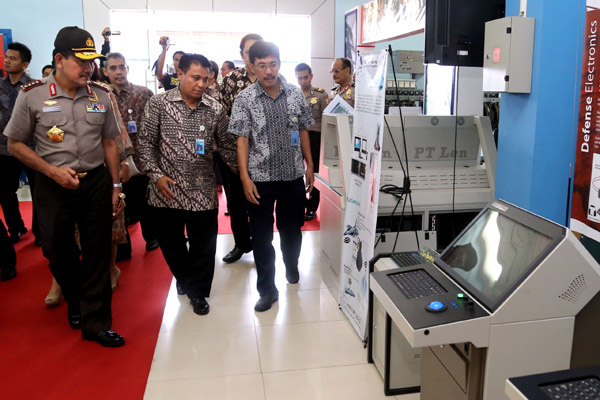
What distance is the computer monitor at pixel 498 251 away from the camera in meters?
1.57

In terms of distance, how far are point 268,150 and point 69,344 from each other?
1612 millimetres

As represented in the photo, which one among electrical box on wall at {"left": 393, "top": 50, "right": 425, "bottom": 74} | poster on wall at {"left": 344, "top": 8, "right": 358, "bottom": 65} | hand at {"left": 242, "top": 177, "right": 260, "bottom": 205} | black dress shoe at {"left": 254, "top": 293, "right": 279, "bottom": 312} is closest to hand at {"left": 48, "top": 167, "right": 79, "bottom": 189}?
hand at {"left": 242, "top": 177, "right": 260, "bottom": 205}

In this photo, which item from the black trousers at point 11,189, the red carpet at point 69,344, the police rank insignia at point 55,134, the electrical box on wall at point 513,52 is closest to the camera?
the electrical box on wall at point 513,52

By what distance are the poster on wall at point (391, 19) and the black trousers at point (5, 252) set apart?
4.92 metres

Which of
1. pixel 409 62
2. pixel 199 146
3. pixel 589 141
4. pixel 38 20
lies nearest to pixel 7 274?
pixel 199 146

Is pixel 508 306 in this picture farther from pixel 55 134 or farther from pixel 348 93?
pixel 348 93

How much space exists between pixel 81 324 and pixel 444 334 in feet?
7.50

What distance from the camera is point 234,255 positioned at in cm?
449

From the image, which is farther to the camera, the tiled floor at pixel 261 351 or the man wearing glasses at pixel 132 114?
the man wearing glasses at pixel 132 114

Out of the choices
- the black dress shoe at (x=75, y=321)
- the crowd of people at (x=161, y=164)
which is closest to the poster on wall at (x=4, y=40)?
the crowd of people at (x=161, y=164)

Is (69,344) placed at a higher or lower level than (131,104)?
lower

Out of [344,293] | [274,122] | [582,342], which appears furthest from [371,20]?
[582,342]

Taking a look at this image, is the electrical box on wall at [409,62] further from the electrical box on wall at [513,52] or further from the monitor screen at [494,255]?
the monitor screen at [494,255]

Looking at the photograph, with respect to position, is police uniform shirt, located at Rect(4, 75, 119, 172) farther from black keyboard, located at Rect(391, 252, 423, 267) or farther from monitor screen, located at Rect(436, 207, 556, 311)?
monitor screen, located at Rect(436, 207, 556, 311)
